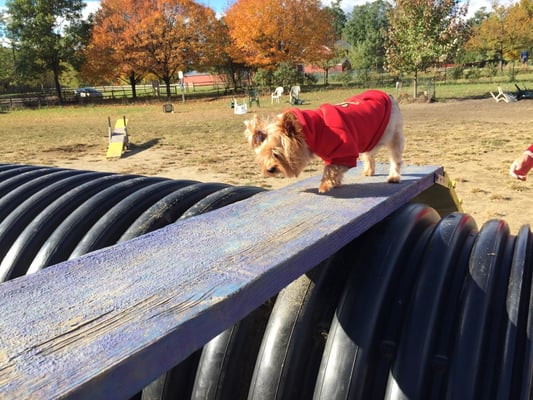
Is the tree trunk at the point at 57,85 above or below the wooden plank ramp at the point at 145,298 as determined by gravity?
above

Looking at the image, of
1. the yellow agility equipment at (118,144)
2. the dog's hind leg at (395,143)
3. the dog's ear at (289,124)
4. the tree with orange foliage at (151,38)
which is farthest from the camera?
the tree with orange foliage at (151,38)

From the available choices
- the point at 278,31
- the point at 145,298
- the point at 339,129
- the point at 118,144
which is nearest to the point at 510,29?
the point at 278,31

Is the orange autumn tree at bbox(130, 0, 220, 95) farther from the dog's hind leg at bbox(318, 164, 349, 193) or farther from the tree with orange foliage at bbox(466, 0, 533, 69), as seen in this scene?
the dog's hind leg at bbox(318, 164, 349, 193)

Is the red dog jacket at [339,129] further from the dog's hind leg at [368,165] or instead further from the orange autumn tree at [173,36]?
the orange autumn tree at [173,36]

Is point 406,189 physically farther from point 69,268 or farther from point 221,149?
point 221,149

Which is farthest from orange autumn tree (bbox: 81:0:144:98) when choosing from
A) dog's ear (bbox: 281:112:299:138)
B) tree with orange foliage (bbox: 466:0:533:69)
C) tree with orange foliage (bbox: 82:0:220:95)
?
dog's ear (bbox: 281:112:299:138)

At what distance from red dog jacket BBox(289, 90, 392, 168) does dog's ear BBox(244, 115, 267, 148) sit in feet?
0.83

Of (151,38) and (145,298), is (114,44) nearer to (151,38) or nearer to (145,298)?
(151,38)

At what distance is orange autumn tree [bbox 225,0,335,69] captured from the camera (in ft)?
148

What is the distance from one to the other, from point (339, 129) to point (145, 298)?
2.08 meters

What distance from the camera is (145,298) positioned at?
5.11 feet

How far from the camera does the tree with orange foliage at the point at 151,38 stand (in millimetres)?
44375

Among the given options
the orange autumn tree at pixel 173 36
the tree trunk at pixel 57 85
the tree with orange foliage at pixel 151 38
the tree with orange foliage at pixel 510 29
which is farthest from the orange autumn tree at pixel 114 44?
the tree with orange foliage at pixel 510 29

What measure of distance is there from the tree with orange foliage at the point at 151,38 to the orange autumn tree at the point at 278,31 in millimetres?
3239
